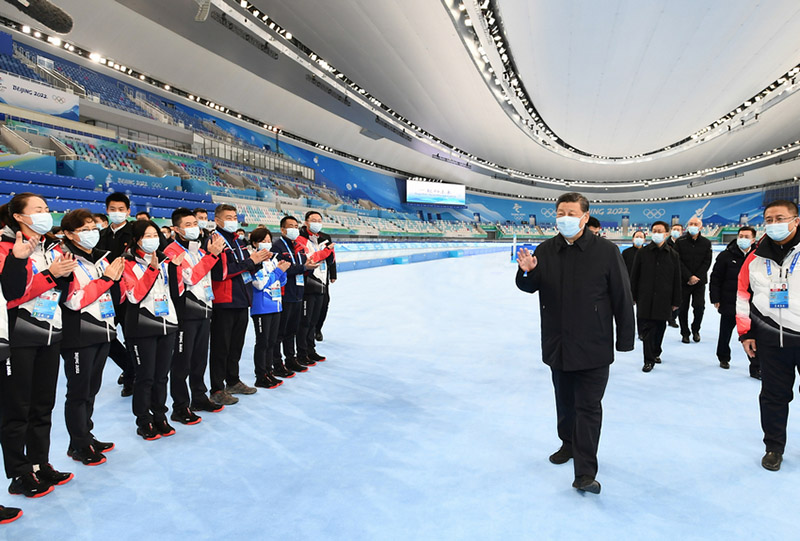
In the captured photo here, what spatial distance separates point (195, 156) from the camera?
24.1 meters

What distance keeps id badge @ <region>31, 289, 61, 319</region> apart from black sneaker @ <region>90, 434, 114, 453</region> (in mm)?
976

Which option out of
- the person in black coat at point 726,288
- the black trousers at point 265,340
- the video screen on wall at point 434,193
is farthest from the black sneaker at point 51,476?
the video screen on wall at point 434,193

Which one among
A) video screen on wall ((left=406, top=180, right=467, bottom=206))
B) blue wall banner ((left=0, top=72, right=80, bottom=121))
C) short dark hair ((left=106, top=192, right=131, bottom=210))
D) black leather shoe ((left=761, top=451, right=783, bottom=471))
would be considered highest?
blue wall banner ((left=0, top=72, right=80, bottom=121))

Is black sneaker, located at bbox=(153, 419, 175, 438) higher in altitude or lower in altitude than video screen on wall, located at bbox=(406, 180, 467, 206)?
lower

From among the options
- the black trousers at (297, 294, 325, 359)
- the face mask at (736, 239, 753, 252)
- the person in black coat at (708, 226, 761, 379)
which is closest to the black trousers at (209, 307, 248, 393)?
the black trousers at (297, 294, 325, 359)

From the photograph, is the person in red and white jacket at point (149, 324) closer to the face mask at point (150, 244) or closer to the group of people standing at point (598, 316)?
the face mask at point (150, 244)

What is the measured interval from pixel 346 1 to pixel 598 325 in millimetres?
14963

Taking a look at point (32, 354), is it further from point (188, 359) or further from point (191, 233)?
point (191, 233)

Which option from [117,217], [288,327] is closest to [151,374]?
[288,327]

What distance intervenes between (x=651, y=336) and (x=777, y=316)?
2.40 m

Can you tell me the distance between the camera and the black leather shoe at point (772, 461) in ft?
8.75

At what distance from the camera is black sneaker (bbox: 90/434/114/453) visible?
111 inches

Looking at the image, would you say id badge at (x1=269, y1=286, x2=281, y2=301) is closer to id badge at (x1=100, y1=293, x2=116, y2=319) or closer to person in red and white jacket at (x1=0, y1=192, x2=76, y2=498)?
id badge at (x1=100, y1=293, x2=116, y2=319)

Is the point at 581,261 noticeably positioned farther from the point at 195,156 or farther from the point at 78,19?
the point at 195,156
